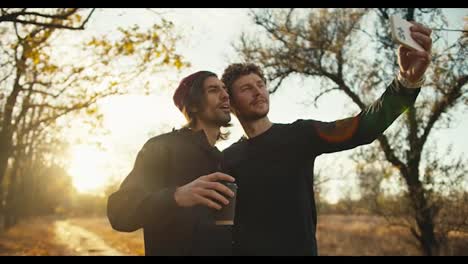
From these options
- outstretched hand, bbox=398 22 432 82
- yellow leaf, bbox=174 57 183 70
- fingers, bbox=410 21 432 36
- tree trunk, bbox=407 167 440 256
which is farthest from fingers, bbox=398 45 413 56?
tree trunk, bbox=407 167 440 256

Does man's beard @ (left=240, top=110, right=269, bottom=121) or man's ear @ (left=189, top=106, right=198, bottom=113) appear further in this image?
man's beard @ (left=240, top=110, right=269, bottom=121)

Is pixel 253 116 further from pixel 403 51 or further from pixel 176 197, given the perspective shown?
pixel 176 197

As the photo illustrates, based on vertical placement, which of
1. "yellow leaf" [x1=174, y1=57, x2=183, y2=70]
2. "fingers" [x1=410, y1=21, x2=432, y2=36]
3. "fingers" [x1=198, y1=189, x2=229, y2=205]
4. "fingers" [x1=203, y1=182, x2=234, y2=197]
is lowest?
"fingers" [x1=198, y1=189, x2=229, y2=205]

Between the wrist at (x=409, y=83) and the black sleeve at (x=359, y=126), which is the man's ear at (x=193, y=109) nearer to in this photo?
the black sleeve at (x=359, y=126)

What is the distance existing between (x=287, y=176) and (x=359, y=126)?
568 mm

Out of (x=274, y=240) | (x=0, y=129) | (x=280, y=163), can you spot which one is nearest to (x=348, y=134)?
(x=280, y=163)

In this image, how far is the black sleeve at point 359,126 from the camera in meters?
2.28

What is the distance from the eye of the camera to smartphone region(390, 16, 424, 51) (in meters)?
1.93

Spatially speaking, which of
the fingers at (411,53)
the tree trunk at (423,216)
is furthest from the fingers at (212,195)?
the tree trunk at (423,216)

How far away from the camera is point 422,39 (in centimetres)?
208

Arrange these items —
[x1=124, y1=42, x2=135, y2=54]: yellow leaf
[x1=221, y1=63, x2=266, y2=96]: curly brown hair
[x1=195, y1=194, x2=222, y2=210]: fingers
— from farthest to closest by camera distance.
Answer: [x1=124, y1=42, x2=135, y2=54]: yellow leaf
[x1=221, y1=63, x2=266, y2=96]: curly brown hair
[x1=195, y1=194, x2=222, y2=210]: fingers

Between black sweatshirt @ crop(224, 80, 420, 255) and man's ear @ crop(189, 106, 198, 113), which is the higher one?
man's ear @ crop(189, 106, 198, 113)

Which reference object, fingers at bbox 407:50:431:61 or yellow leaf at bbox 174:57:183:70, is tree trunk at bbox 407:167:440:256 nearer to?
yellow leaf at bbox 174:57:183:70

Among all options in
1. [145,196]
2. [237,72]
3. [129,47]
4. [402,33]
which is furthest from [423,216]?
[145,196]
